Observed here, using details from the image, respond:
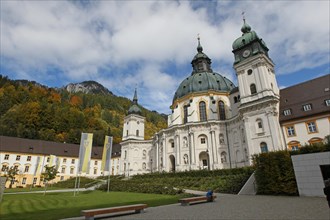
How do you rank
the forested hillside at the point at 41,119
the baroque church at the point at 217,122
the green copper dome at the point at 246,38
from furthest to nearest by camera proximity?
the forested hillside at the point at 41,119
the green copper dome at the point at 246,38
the baroque church at the point at 217,122

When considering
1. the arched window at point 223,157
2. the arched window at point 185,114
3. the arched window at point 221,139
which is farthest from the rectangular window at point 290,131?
the arched window at point 185,114

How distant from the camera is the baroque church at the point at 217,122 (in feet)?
104

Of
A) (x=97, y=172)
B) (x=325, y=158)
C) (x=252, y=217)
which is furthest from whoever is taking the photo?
(x=97, y=172)

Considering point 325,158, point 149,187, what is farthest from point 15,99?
point 325,158

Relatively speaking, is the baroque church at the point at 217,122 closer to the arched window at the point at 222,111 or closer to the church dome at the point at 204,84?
the church dome at the point at 204,84

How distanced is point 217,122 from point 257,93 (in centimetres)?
1169

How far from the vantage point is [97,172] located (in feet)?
216

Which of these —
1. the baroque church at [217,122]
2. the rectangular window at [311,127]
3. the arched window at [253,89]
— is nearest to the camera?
the rectangular window at [311,127]

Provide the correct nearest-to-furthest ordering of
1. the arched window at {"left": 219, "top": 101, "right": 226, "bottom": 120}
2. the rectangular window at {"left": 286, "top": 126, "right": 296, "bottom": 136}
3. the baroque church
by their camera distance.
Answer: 1. the rectangular window at {"left": 286, "top": 126, "right": 296, "bottom": 136}
2. the baroque church
3. the arched window at {"left": 219, "top": 101, "right": 226, "bottom": 120}

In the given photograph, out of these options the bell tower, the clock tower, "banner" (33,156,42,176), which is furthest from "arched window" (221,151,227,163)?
"banner" (33,156,42,176)

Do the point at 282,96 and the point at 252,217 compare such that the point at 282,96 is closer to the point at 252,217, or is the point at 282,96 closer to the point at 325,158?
the point at 325,158

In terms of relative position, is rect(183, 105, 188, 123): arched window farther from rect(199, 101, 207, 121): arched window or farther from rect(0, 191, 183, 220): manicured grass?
rect(0, 191, 183, 220): manicured grass

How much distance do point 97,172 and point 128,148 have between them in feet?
52.2

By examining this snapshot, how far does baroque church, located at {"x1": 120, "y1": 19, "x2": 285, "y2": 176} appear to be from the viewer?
31.6 metres
